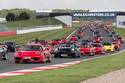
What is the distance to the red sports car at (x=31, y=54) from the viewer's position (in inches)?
1116

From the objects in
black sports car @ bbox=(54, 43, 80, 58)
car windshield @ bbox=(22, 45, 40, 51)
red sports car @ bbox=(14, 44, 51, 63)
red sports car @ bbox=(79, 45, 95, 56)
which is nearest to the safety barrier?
red sports car @ bbox=(79, 45, 95, 56)

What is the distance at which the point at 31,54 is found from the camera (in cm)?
2884

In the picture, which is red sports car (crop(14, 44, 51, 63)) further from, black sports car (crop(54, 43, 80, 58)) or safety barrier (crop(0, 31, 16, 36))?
safety barrier (crop(0, 31, 16, 36))

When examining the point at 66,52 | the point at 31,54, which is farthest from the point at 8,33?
the point at 31,54

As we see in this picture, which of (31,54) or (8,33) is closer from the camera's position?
(31,54)

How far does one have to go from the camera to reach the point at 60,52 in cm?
3756

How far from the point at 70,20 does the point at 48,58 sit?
15475 centimetres

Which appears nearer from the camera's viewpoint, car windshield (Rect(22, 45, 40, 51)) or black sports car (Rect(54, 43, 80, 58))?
car windshield (Rect(22, 45, 40, 51))

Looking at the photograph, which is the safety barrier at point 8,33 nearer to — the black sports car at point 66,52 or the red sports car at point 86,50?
the red sports car at point 86,50

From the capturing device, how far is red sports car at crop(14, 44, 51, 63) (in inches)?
1116

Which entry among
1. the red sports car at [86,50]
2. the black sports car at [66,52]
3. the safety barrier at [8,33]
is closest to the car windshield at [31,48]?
the black sports car at [66,52]

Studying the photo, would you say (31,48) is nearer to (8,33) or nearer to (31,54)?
(31,54)

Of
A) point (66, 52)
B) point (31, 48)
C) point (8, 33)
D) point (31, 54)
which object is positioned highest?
point (31, 48)

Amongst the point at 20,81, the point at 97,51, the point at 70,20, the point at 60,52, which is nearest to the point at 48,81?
the point at 20,81
